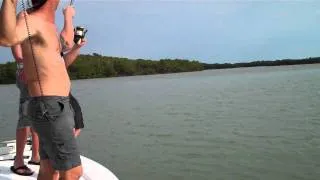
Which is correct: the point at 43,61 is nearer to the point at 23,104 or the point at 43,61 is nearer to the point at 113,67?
the point at 23,104

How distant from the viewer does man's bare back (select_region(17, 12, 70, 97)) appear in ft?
10.1

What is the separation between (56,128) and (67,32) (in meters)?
0.80

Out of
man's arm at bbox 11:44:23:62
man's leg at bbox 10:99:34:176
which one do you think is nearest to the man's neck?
man's arm at bbox 11:44:23:62

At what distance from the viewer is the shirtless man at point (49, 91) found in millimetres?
3092

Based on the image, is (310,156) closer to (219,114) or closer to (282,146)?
(282,146)

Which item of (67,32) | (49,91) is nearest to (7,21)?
(49,91)

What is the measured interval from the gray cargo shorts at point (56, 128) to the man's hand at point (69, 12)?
2.35 feet

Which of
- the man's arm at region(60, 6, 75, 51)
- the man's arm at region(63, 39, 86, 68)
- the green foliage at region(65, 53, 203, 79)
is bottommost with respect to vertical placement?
the green foliage at region(65, 53, 203, 79)

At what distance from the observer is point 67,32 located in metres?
3.56

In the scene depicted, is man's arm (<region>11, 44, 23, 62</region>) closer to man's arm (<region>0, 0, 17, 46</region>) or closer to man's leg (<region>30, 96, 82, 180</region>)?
Result: man's leg (<region>30, 96, 82, 180</region>)

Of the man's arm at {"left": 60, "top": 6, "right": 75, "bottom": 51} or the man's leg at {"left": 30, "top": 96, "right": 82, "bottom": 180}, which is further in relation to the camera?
the man's arm at {"left": 60, "top": 6, "right": 75, "bottom": 51}

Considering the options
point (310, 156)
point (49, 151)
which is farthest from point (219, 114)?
point (49, 151)

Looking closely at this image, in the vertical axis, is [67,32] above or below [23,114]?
above

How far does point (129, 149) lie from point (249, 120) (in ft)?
15.9
